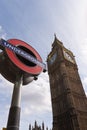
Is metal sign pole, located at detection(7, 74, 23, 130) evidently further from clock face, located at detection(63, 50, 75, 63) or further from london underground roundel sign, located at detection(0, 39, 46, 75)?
clock face, located at detection(63, 50, 75, 63)

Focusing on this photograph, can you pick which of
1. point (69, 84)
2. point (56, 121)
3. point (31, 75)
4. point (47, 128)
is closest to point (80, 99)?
point (69, 84)

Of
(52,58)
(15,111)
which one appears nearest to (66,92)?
(52,58)

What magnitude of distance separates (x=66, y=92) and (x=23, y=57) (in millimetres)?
28433

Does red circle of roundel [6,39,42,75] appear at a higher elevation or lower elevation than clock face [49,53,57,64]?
lower

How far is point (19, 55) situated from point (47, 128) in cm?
5235

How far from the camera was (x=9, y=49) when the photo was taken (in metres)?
4.89

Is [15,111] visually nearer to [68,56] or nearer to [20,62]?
[20,62]

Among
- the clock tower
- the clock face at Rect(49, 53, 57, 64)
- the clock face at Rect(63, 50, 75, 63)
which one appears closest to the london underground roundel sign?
the clock tower

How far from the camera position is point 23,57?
5.22m

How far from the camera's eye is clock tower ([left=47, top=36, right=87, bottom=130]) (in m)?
28.0

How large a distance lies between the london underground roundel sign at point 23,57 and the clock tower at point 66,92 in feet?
80.0

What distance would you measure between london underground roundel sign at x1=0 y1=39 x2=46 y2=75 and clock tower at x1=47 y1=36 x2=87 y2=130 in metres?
24.4

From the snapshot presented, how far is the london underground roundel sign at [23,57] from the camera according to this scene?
4.84 m

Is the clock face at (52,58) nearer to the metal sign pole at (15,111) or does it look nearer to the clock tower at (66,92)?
the clock tower at (66,92)
